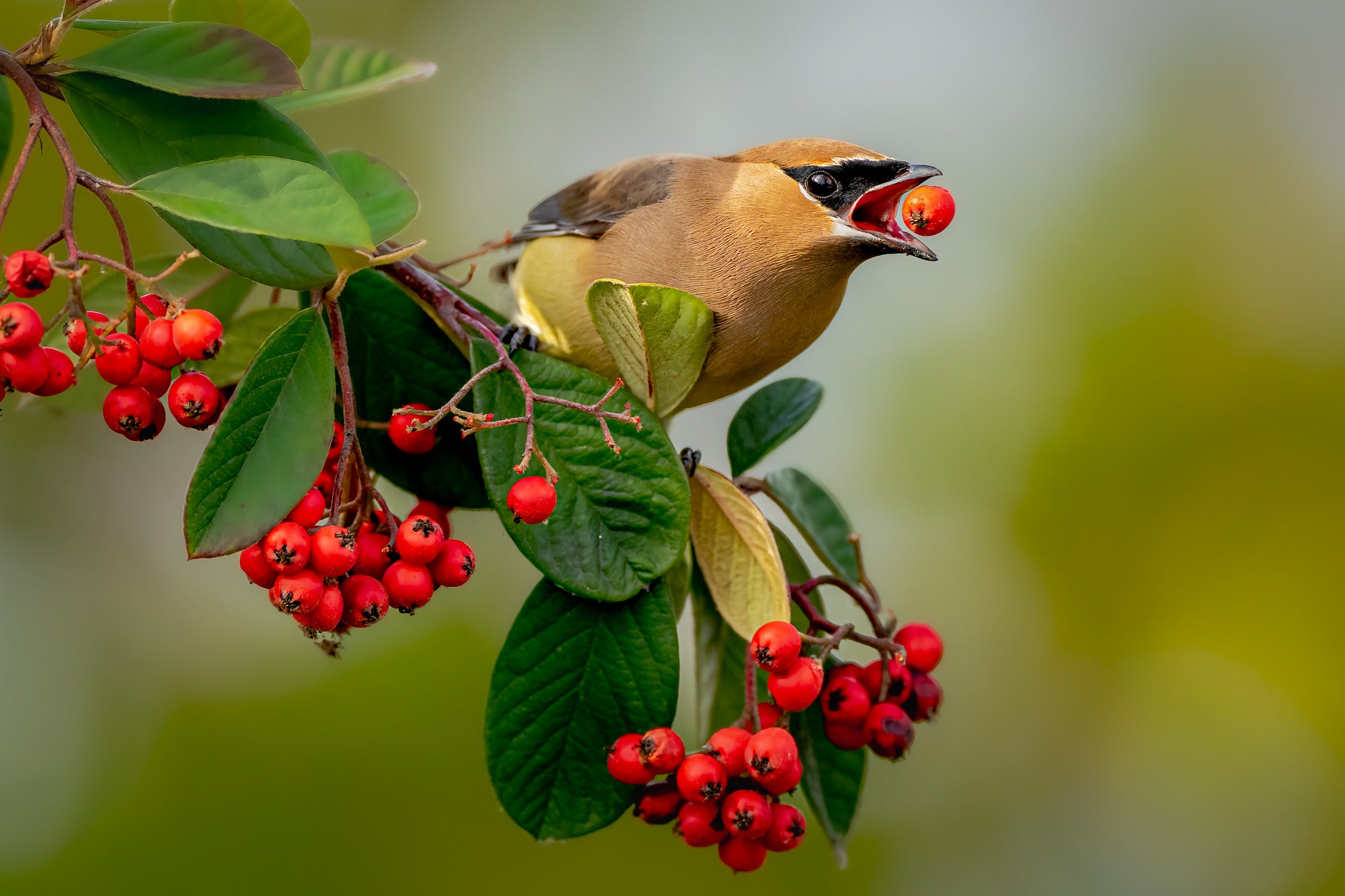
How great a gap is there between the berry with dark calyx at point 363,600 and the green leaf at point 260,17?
0.89 meters

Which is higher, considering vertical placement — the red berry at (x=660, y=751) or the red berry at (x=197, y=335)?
the red berry at (x=197, y=335)

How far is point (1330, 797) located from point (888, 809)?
2444 mm

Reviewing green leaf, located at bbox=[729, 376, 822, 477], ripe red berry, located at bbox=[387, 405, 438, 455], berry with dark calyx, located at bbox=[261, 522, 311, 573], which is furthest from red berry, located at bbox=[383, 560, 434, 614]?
green leaf, located at bbox=[729, 376, 822, 477]

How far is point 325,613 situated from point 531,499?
1.03ft

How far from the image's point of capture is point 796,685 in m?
1.61

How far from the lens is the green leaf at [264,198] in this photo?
1.28 m

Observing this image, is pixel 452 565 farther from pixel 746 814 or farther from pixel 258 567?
pixel 746 814

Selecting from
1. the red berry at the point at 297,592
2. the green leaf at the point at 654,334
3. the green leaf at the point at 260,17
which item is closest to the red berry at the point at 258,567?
the red berry at the point at 297,592

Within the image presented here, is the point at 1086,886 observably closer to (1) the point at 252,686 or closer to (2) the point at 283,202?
(1) the point at 252,686

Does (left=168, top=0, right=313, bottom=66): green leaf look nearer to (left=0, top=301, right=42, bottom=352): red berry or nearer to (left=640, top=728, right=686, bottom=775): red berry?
(left=0, top=301, right=42, bottom=352): red berry

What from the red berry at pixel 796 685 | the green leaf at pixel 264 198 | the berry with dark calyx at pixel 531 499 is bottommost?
the red berry at pixel 796 685

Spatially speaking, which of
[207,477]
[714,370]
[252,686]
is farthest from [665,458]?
[252,686]

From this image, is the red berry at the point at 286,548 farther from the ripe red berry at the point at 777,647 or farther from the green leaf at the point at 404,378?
the ripe red berry at the point at 777,647

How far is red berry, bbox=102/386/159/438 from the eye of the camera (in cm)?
139
